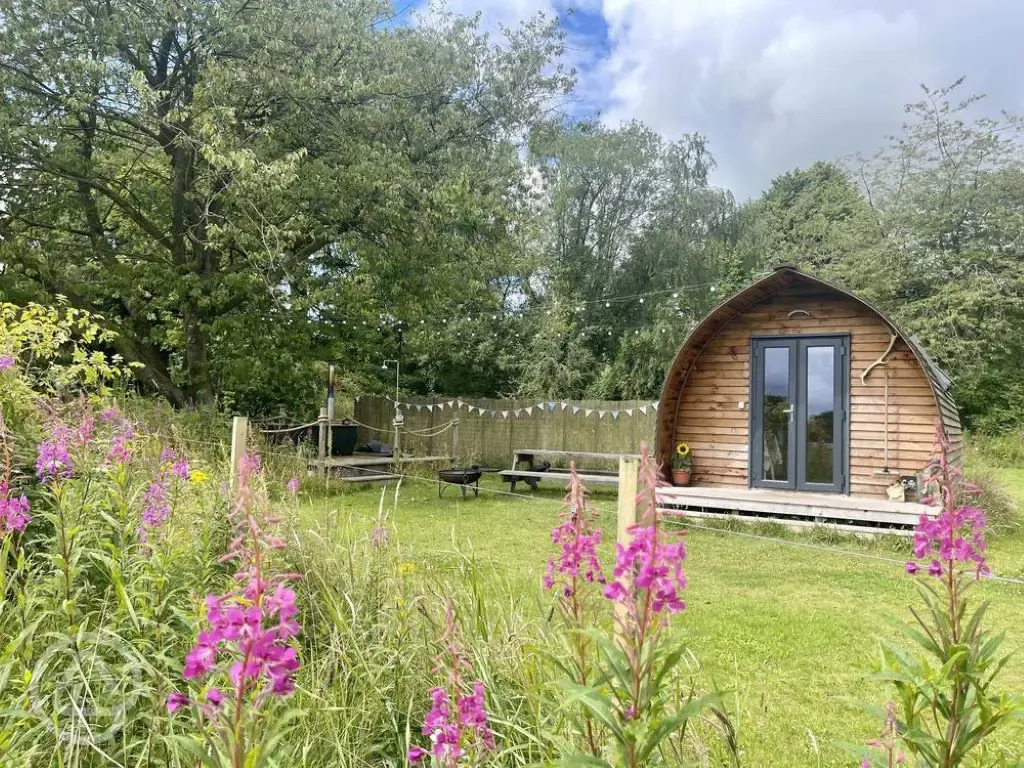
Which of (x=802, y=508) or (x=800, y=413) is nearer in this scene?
(x=802, y=508)

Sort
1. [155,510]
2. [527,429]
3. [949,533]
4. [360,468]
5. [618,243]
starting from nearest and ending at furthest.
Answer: [949,533]
[155,510]
[360,468]
[527,429]
[618,243]

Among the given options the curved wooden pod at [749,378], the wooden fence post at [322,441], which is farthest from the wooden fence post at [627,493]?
the wooden fence post at [322,441]

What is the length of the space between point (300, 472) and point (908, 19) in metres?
13.5

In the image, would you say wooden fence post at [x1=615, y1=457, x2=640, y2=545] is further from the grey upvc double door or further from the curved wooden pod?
the grey upvc double door

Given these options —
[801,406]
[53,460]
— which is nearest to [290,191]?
[801,406]

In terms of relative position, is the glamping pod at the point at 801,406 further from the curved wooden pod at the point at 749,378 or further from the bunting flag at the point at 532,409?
the bunting flag at the point at 532,409

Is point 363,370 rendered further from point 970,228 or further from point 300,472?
point 970,228

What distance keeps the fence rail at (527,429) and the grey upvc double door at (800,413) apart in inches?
227

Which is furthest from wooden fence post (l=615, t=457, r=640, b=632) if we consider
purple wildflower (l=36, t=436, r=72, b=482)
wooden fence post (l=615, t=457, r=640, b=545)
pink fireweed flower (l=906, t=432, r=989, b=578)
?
purple wildflower (l=36, t=436, r=72, b=482)

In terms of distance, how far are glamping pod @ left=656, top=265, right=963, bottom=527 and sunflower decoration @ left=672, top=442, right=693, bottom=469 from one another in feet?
0.30

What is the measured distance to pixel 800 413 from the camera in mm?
9695

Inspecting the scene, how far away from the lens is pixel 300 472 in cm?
1043

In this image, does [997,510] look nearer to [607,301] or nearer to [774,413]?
[774,413]

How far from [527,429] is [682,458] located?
673cm
